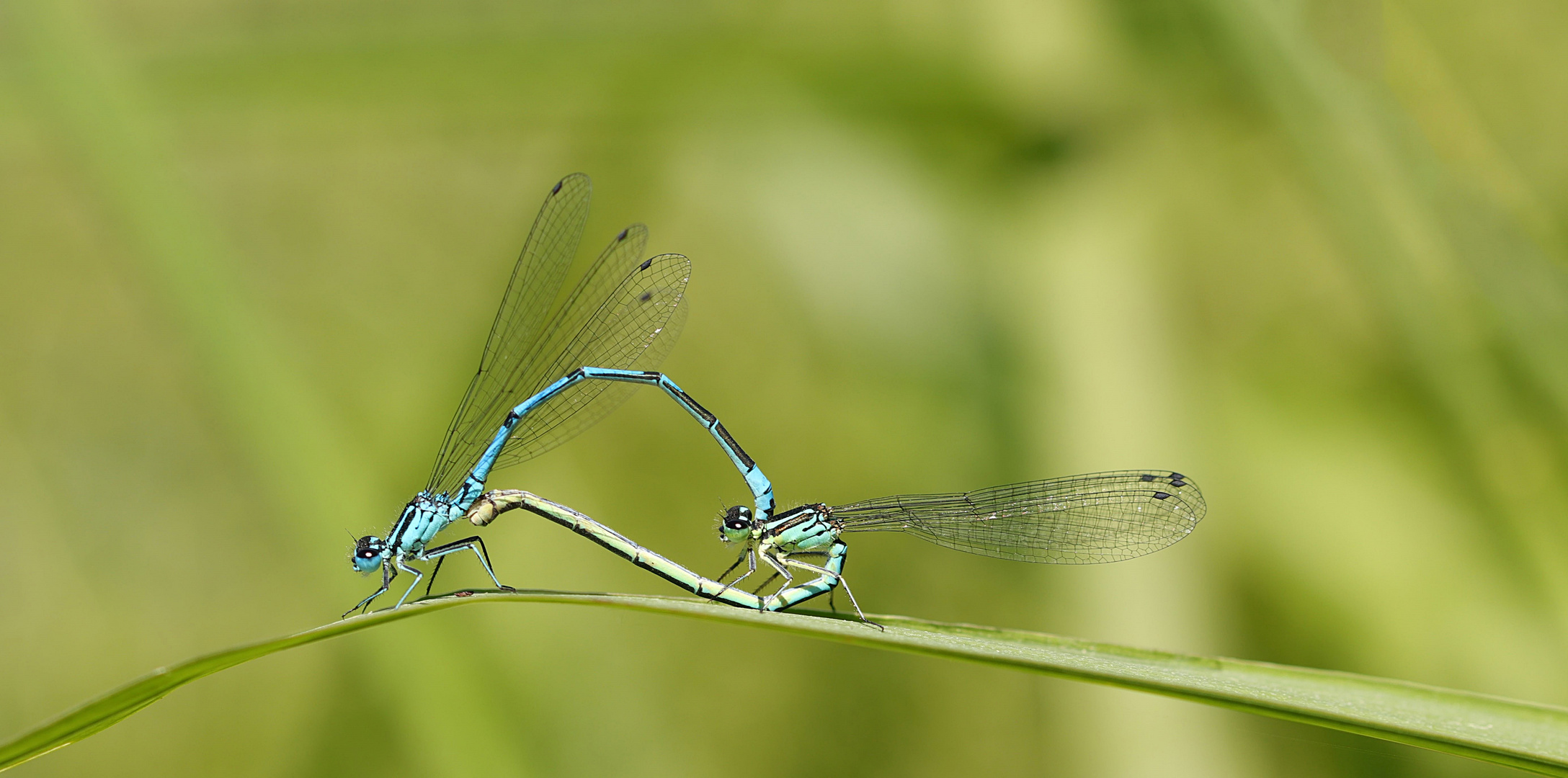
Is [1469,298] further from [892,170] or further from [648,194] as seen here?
[648,194]

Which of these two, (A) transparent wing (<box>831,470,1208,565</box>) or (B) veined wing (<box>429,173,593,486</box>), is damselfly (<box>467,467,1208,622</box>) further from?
(B) veined wing (<box>429,173,593,486</box>)

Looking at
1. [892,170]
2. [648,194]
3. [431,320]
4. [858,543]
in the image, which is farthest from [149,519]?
[892,170]

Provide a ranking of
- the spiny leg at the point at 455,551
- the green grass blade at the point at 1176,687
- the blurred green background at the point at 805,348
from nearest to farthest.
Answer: the green grass blade at the point at 1176,687 → the blurred green background at the point at 805,348 → the spiny leg at the point at 455,551

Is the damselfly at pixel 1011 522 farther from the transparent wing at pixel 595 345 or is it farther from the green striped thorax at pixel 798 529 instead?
the transparent wing at pixel 595 345

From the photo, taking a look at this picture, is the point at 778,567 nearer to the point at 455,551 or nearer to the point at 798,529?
the point at 798,529

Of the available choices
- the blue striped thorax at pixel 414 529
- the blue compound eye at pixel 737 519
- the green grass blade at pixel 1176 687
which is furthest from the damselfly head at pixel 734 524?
the green grass blade at pixel 1176 687

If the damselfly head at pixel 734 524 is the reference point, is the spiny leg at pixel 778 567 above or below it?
below
